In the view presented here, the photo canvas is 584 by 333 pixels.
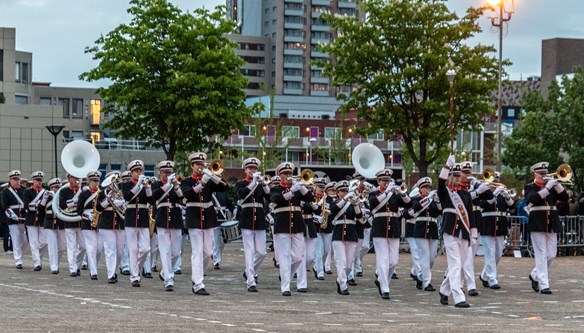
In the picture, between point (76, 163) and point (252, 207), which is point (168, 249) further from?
point (76, 163)

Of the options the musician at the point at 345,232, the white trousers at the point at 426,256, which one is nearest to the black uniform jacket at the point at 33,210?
the musician at the point at 345,232

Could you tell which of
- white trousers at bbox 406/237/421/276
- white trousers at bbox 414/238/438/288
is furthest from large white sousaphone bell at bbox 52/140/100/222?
white trousers at bbox 414/238/438/288

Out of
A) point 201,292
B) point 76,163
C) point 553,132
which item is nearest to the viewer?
point 201,292

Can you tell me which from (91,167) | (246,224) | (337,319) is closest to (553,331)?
(337,319)

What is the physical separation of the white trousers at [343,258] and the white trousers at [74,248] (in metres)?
6.26

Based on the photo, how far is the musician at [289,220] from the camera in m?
23.0

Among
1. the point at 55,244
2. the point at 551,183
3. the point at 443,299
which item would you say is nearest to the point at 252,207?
the point at 443,299

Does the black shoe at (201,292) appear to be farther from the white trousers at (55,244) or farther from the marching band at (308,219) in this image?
the white trousers at (55,244)

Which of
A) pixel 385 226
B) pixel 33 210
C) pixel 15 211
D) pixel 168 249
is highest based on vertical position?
pixel 385 226

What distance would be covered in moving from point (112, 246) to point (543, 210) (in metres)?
7.94

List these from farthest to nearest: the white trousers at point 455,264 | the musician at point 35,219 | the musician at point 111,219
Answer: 1. the musician at point 35,219
2. the musician at point 111,219
3. the white trousers at point 455,264

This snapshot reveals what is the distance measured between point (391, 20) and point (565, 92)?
16.3 m

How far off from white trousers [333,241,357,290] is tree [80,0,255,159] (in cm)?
2258

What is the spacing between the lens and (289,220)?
23.0 m
